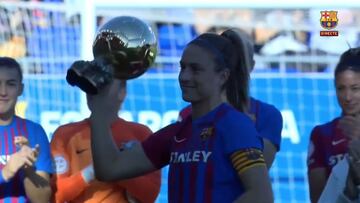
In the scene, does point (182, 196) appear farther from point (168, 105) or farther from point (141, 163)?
point (168, 105)

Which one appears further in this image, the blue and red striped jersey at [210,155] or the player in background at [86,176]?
the player in background at [86,176]

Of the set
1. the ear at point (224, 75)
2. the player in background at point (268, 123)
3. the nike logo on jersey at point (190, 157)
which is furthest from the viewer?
the player in background at point (268, 123)

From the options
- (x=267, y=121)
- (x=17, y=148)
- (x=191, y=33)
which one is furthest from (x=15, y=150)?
(x=191, y=33)

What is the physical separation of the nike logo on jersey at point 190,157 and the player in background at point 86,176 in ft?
3.86

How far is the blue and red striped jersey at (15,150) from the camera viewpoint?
4.05 m

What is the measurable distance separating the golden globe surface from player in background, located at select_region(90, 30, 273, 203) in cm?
16

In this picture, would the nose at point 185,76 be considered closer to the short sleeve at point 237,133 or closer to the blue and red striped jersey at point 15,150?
the short sleeve at point 237,133

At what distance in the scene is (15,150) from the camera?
4055 millimetres

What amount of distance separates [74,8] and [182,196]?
13.8ft

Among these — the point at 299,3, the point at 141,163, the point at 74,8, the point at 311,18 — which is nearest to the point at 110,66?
the point at 141,163

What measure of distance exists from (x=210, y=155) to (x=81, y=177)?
4.57 feet

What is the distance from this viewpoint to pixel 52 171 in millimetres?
4145

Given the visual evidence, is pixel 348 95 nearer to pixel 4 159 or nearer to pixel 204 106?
pixel 204 106

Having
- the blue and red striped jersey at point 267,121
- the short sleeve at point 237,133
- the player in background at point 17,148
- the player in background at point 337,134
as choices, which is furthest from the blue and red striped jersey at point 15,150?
the short sleeve at point 237,133
